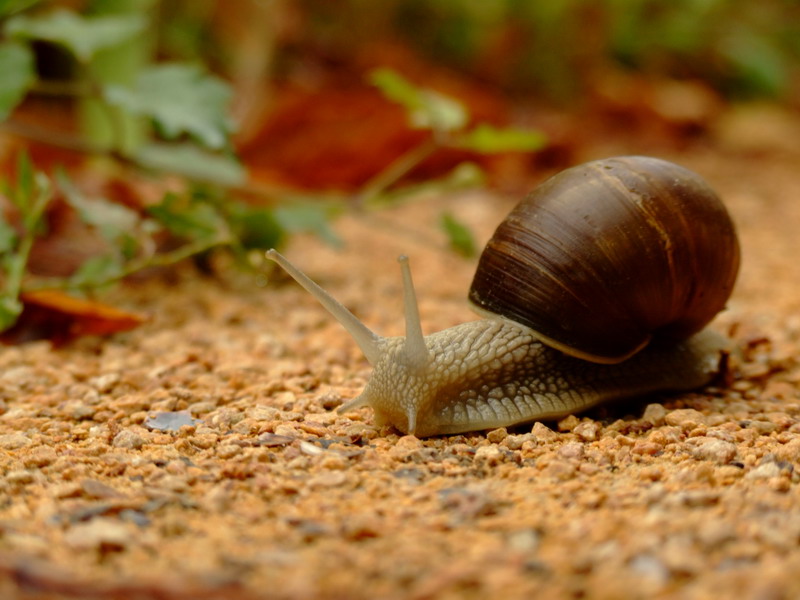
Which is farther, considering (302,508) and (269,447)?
(269,447)

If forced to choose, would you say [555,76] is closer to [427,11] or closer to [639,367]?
[427,11]

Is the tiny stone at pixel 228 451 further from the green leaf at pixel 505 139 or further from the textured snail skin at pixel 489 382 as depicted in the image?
the green leaf at pixel 505 139

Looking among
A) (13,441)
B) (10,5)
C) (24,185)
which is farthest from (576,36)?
(13,441)

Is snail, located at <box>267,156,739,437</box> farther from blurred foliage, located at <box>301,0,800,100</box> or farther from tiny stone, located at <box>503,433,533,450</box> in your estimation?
blurred foliage, located at <box>301,0,800,100</box>


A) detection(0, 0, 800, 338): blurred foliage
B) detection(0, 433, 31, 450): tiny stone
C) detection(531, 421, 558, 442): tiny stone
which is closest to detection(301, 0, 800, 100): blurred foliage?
detection(0, 0, 800, 338): blurred foliage

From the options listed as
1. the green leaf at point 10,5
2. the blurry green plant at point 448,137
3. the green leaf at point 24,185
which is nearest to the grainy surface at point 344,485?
the green leaf at point 24,185

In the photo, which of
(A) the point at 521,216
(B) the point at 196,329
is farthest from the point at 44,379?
(A) the point at 521,216
